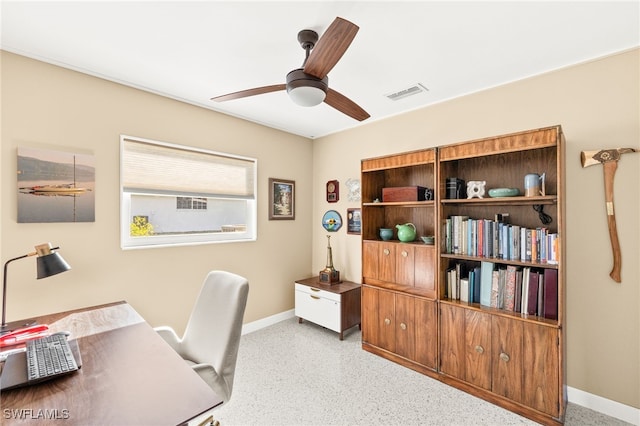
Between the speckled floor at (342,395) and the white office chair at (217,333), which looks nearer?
the white office chair at (217,333)

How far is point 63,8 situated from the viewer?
64.0 inches

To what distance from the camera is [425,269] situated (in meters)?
2.59

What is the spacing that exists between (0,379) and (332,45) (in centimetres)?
198

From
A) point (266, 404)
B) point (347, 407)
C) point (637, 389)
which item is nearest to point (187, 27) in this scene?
point (266, 404)

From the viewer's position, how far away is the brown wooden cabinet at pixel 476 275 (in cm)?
194

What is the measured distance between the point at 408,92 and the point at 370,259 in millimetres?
1653

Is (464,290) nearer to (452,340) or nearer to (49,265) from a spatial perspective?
(452,340)

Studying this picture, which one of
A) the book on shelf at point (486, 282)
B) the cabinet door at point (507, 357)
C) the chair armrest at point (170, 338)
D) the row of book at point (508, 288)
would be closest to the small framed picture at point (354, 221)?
the row of book at point (508, 288)

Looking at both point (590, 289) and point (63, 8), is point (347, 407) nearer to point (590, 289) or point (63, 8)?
point (590, 289)

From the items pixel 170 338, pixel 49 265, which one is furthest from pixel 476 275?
pixel 49 265

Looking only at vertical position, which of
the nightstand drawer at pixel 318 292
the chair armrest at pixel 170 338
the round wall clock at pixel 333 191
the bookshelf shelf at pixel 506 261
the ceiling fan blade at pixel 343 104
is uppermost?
the ceiling fan blade at pixel 343 104

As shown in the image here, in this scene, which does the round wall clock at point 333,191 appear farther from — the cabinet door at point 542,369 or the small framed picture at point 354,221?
the cabinet door at point 542,369

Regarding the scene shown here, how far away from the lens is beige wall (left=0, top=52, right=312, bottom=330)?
2.06 metres

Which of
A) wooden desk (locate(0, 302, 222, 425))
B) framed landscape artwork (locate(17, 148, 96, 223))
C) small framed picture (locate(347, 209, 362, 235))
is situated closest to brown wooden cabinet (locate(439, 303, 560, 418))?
small framed picture (locate(347, 209, 362, 235))
